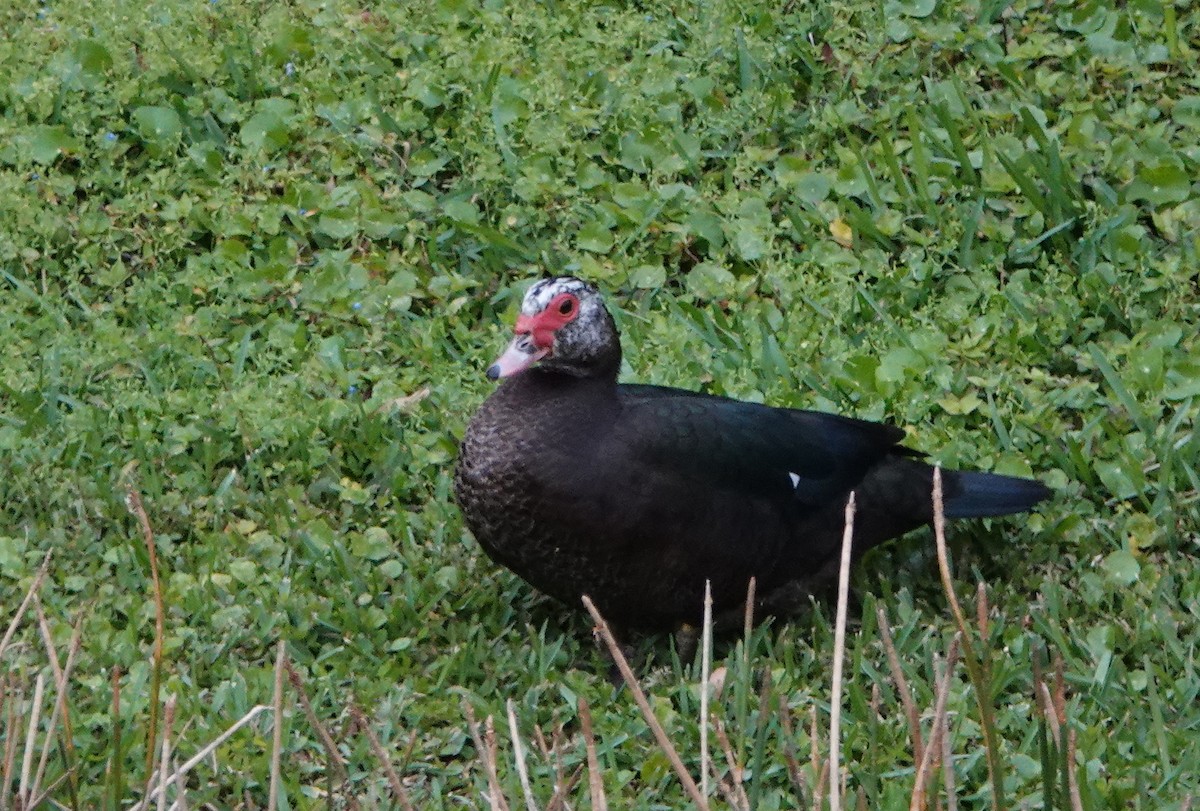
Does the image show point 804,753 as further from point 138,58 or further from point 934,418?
point 138,58

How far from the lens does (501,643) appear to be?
419cm

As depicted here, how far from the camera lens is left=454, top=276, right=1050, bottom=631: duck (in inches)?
152

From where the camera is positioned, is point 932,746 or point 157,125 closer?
point 932,746

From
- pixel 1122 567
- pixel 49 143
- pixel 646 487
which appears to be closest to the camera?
pixel 646 487

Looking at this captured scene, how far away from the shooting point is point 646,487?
3896mm

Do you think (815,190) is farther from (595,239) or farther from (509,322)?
(509,322)

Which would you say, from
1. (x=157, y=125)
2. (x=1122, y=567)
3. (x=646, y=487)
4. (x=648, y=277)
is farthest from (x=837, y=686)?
(x=157, y=125)

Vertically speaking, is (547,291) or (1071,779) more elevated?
(547,291)

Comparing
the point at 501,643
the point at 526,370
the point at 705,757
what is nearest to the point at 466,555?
the point at 501,643

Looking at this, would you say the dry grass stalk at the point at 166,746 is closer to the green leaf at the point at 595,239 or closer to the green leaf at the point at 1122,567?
the green leaf at the point at 1122,567

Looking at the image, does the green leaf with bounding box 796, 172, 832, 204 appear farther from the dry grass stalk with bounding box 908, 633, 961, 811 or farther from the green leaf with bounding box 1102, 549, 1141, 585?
the dry grass stalk with bounding box 908, 633, 961, 811

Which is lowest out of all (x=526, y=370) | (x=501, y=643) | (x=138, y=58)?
(x=501, y=643)

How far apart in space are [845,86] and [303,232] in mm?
1907

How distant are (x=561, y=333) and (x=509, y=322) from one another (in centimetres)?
117
